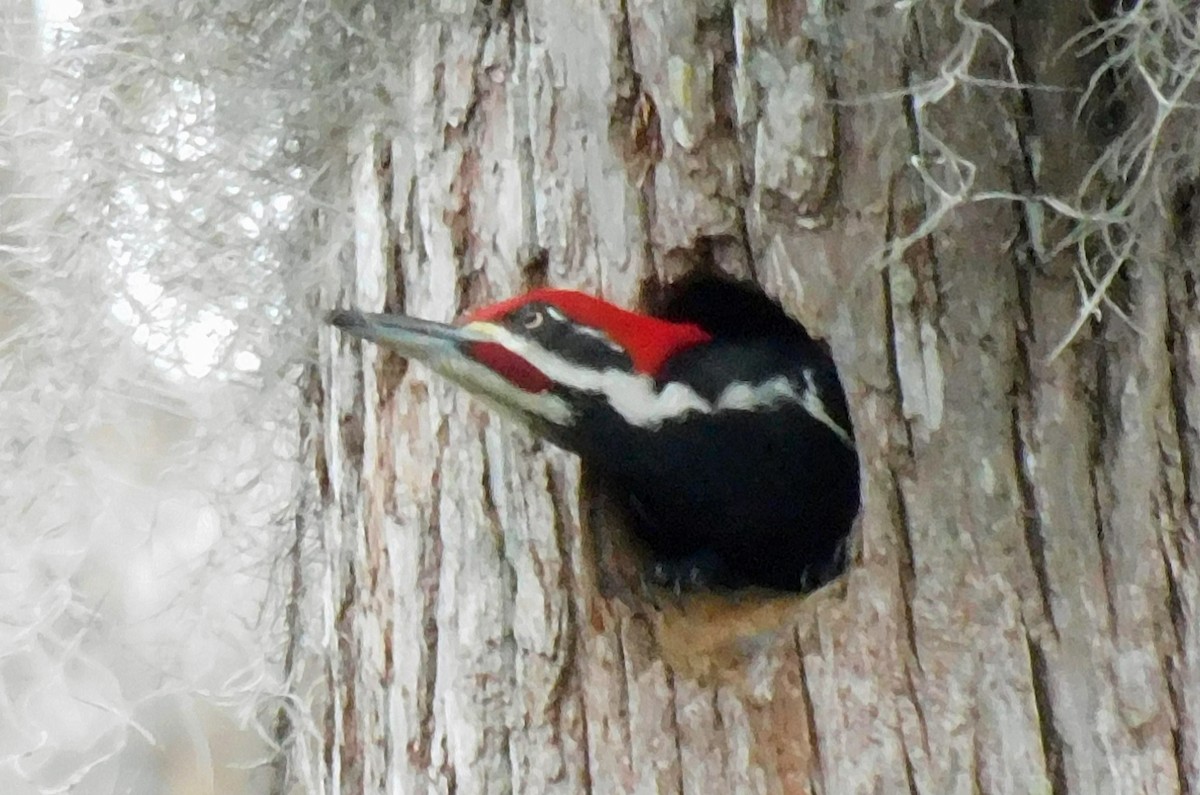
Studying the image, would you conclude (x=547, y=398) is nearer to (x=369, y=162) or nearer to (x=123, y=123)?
(x=369, y=162)

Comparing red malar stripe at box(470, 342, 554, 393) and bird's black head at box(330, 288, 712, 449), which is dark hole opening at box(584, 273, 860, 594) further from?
red malar stripe at box(470, 342, 554, 393)

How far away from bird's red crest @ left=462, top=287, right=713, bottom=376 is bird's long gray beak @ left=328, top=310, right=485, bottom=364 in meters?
0.06

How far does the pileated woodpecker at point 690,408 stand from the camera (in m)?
0.99

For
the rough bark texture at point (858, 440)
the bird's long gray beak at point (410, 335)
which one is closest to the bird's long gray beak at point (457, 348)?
the bird's long gray beak at point (410, 335)

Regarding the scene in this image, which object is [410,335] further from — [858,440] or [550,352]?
[858,440]

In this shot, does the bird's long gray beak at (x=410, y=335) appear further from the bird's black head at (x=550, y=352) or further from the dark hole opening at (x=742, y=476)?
the dark hole opening at (x=742, y=476)

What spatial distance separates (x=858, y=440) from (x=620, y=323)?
240 millimetres

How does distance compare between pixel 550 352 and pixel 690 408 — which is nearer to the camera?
pixel 550 352

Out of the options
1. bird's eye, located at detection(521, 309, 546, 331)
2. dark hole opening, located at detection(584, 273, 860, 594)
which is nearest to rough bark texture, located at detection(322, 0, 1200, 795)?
dark hole opening, located at detection(584, 273, 860, 594)

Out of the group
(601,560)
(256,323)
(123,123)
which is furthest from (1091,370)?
(123,123)

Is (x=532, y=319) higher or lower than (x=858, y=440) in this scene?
higher

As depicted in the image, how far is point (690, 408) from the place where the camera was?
117 cm

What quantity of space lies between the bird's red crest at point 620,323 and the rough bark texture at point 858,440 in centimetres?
6

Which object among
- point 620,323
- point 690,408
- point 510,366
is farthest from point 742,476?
point 510,366
